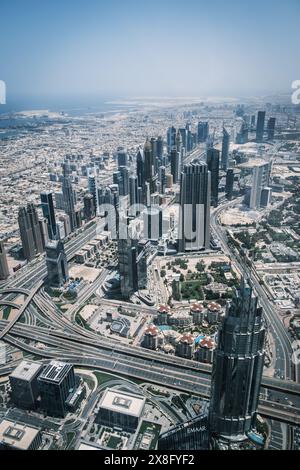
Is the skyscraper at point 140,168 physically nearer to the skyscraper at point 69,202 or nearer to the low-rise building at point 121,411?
the skyscraper at point 69,202

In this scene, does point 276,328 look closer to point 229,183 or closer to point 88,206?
point 88,206

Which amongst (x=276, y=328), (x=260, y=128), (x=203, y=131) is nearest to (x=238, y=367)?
(x=276, y=328)

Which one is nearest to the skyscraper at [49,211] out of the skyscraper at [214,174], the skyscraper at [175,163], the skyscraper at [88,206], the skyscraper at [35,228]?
the skyscraper at [35,228]

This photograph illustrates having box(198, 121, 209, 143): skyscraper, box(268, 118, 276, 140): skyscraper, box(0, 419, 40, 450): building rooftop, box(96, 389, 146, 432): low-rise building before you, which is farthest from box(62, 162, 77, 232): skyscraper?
box(198, 121, 209, 143): skyscraper

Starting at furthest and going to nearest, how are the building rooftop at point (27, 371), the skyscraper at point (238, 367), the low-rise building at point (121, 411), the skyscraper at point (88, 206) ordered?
1. the skyscraper at point (88, 206)
2. the building rooftop at point (27, 371)
3. the low-rise building at point (121, 411)
4. the skyscraper at point (238, 367)

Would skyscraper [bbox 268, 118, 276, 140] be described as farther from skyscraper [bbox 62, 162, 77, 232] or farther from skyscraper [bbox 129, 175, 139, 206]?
skyscraper [bbox 62, 162, 77, 232]
